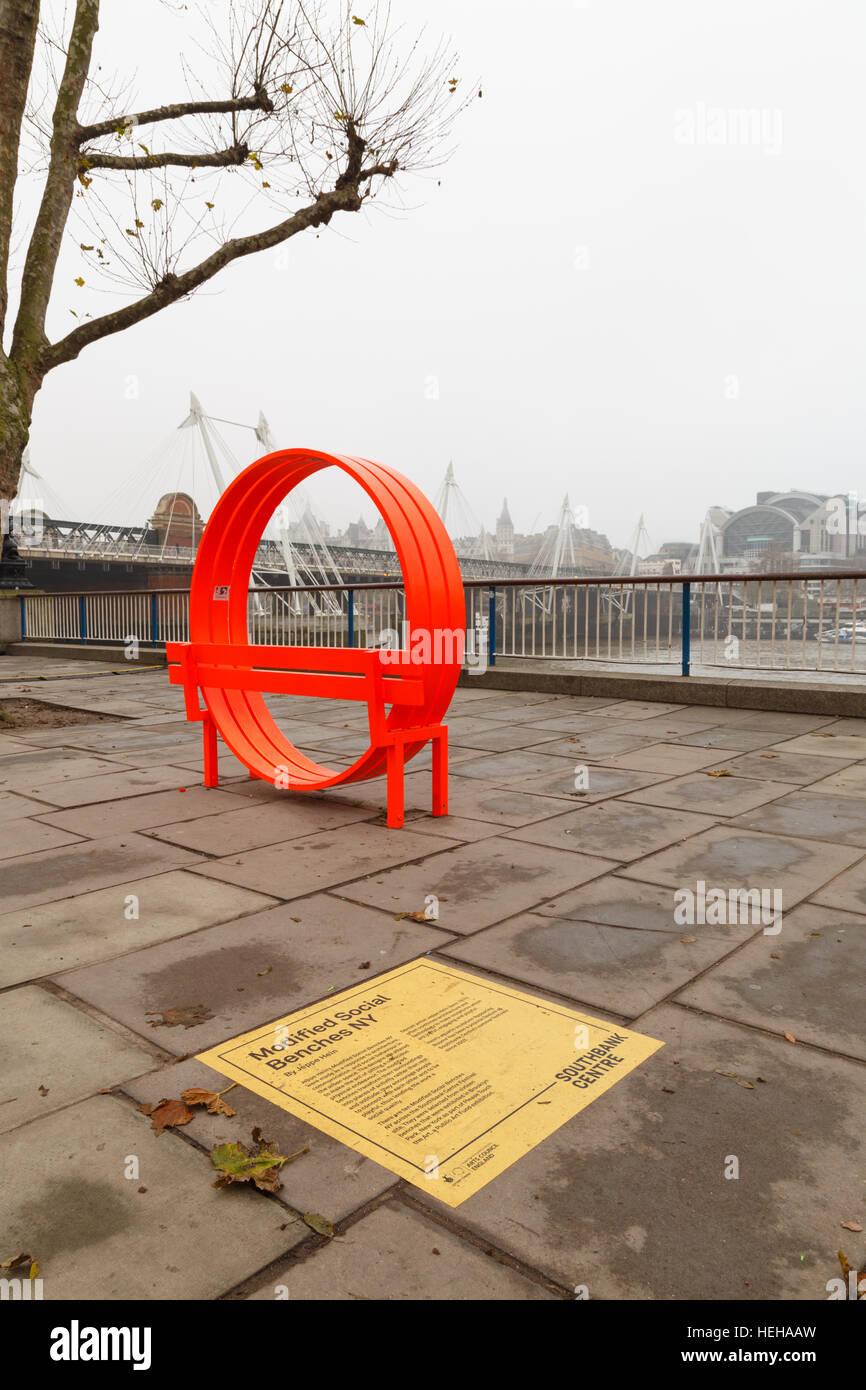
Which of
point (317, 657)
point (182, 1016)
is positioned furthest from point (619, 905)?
point (317, 657)

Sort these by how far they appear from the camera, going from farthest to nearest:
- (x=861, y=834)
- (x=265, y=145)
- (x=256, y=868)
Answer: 1. (x=265, y=145)
2. (x=861, y=834)
3. (x=256, y=868)

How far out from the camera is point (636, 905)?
361 cm

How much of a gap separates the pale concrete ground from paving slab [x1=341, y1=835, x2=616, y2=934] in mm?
18

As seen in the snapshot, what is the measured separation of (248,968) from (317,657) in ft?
8.84

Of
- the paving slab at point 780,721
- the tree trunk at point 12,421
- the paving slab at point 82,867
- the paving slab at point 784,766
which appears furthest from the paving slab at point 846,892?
the tree trunk at point 12,421

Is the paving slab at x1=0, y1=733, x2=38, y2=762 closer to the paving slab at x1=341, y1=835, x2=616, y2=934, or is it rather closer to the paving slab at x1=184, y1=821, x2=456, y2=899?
the paving slab at x1=184, y1=821, x2=456, y2=899

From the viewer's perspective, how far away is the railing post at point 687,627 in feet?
32.0

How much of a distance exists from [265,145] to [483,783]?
7861mm

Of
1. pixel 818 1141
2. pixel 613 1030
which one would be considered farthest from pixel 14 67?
pixel 818 1141

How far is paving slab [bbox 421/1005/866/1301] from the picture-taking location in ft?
5.55

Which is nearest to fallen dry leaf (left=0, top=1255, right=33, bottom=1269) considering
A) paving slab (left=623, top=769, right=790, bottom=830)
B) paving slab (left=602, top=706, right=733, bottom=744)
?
paving slab (left=623, top=769, right=790, bottom=830)
